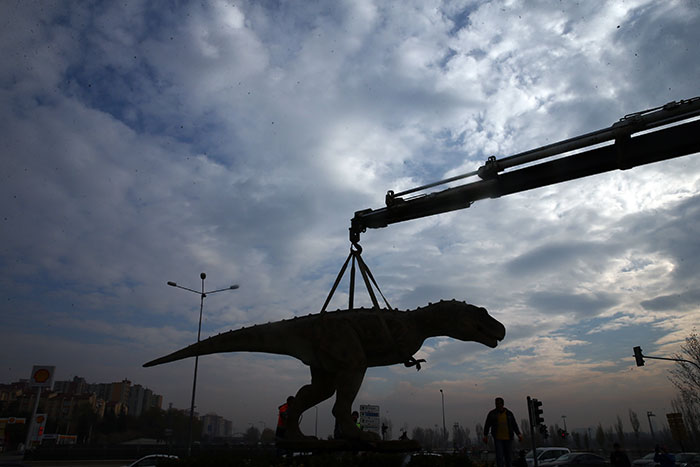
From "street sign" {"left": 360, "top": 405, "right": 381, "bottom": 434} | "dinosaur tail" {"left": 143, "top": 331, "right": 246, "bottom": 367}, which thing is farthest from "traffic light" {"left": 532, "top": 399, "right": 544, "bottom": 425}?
"dinosaur tail" {"left": 143, "top": 331, "right": 246, "bottom": 367}

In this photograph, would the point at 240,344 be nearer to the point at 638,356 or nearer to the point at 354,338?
the point at 354,338

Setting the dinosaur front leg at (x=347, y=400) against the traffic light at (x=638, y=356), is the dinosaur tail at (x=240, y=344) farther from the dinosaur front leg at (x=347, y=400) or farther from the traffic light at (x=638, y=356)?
the traffic light at (x=638, y=356)

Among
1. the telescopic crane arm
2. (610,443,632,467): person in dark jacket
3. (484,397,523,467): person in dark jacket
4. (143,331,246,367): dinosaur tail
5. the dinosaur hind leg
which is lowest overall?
(610,443,632,467): person in dark jacket

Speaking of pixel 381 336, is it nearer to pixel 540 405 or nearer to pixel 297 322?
pixel 297 322

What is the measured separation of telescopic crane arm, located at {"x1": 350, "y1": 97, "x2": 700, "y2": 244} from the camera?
23.3 feet

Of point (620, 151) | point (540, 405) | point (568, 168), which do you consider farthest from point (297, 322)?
point (540, 405)

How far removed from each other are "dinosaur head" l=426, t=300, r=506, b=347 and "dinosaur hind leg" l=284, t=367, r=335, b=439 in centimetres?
210

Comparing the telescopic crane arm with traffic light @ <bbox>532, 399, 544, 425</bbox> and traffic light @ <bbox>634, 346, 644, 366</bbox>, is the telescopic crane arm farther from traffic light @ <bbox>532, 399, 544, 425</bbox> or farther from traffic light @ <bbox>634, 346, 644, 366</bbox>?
traffic light @ <bbox>634, 346, 644, 366</bbox>

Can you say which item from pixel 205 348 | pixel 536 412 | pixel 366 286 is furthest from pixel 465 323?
pixel 536 412

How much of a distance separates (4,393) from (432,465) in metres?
151

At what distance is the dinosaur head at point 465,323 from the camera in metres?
7.98

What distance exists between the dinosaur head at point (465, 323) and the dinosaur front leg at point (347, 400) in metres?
1.58

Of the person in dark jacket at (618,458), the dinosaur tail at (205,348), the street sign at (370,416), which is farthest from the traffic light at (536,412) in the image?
the dinosaur tail at (205,348)

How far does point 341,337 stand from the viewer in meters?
7.77
